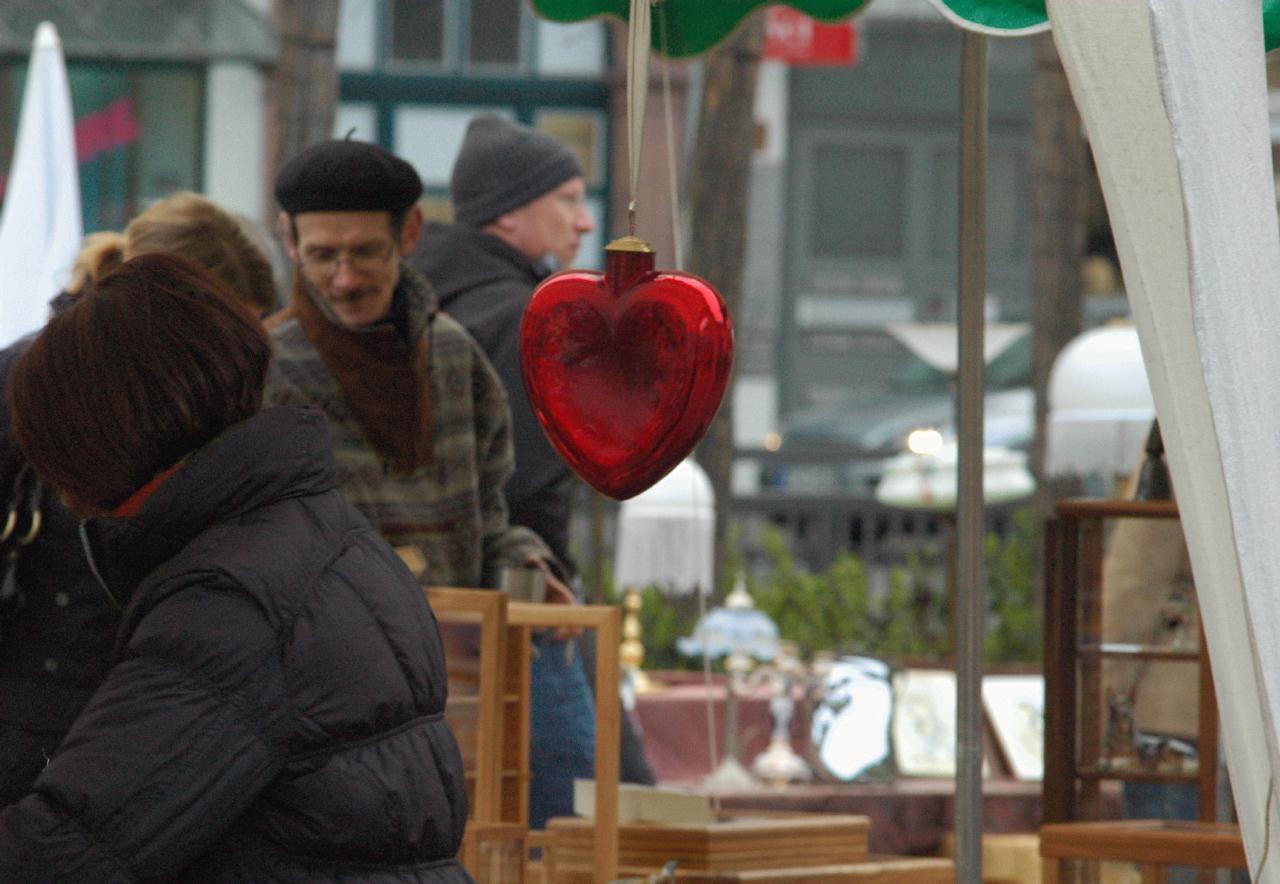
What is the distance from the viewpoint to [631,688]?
18.0 ft

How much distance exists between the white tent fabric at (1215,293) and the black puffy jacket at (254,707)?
2.20ft

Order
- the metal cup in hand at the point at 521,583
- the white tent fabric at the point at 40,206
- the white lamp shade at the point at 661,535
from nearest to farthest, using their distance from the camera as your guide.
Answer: the metal cup in hand at the point at 521,583, the white tent fabric at the point at 40,206, the white lamp shade at the point at 661,535

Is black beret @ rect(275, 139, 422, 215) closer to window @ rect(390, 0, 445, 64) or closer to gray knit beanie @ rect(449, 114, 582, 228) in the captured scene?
gray knit beanie @ rect(449, 114, 582, 228)

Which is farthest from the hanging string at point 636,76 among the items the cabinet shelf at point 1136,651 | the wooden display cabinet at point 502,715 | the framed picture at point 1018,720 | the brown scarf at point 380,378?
the framed picture at point 1018,720

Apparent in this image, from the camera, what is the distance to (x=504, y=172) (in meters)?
3.55

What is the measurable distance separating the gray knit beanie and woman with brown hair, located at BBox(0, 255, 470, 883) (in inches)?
68.6

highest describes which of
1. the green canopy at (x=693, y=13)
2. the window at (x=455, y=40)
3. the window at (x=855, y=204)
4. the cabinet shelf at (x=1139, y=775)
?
the window at (x=455, y=40)

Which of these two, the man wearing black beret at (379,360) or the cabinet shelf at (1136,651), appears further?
the cabinet shelf at (1136,651)

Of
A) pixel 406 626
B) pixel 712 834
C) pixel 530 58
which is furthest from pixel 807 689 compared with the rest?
pixel 530 58

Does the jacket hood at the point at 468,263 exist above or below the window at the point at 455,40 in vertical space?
below

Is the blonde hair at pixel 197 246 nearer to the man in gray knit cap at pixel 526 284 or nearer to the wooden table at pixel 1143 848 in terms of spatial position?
the man in gray knit cap at pixel 526 284

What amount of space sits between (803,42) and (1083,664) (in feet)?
29.0

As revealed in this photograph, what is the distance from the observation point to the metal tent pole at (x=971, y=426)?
2.83 m

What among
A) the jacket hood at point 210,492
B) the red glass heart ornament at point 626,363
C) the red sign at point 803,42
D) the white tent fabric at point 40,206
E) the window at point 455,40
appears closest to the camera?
the jacket hood at point 210,492
